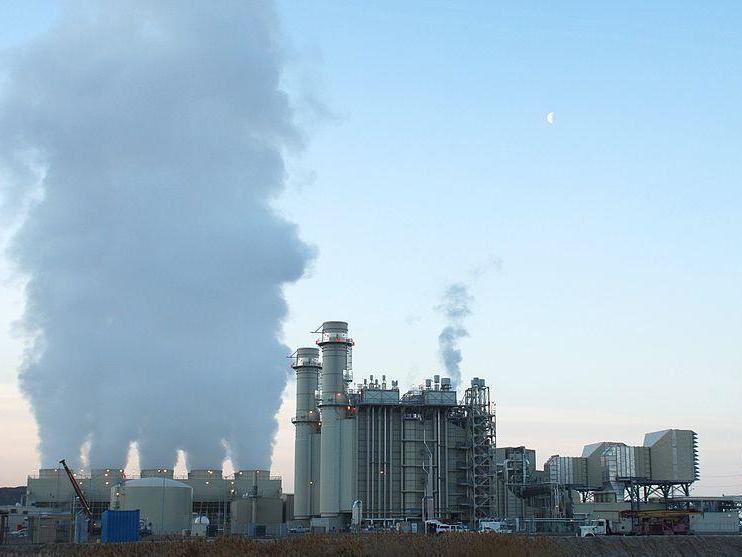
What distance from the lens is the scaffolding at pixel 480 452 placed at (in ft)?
329

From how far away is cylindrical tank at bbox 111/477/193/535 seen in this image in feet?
355

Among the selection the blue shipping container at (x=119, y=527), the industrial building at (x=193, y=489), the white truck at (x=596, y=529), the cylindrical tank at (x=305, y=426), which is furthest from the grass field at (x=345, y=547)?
the industrial building at (x=193, y=489)

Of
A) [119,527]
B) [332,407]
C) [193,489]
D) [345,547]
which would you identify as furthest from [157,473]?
[345,547]

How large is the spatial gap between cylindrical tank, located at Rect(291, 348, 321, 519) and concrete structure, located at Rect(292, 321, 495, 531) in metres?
4.91

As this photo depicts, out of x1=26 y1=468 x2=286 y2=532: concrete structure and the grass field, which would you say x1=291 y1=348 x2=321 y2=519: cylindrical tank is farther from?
the grass field

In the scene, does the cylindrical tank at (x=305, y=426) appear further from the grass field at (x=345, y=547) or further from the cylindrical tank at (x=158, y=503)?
the grass field at (x=345, y=547)

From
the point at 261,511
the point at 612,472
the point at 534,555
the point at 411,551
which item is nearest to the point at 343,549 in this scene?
the point at 411,551

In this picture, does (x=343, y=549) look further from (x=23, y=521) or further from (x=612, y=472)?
(x=23, y=521)

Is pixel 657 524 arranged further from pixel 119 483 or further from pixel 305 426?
pixel 119 483

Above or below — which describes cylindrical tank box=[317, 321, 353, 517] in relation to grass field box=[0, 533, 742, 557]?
above

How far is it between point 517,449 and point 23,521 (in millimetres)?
60046

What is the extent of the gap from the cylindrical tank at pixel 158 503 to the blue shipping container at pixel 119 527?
33.0 metres

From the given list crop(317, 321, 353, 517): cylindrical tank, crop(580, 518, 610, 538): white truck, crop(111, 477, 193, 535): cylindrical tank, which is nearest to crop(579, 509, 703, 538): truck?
crop(580, 518, 610, 538): white truck

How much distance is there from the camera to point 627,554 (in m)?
69.7
